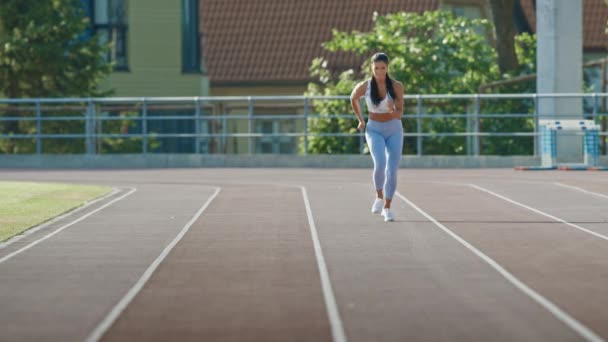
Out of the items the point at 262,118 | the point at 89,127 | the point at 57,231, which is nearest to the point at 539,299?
the point at 57,231

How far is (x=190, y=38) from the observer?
45562mm

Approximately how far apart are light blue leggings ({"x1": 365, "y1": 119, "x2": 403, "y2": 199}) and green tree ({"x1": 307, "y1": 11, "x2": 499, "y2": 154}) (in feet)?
47.7

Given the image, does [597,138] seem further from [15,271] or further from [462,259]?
[15,271]

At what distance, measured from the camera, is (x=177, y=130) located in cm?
4369

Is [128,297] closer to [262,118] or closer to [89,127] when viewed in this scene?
[262,118]

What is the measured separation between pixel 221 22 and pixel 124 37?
184 inches

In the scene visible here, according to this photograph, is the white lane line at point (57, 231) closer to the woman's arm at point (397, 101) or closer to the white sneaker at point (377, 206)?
the white sneaker at point (377, 206)

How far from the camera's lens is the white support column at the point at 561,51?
96.7 ft

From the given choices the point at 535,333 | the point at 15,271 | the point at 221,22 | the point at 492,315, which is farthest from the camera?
the point at 221,22

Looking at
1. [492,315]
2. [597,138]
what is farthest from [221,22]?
[492,315]

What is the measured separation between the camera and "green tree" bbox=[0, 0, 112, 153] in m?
34.0

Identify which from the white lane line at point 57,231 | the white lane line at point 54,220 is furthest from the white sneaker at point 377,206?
the white lane line at point 54,220

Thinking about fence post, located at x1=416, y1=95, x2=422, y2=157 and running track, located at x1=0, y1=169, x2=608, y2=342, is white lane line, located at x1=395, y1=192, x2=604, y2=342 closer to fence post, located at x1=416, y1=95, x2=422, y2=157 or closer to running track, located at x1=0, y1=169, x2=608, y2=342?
running track, located at x1=0, y1=169, x2=608, y2=342

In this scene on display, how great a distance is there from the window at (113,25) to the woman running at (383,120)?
27411 mm
